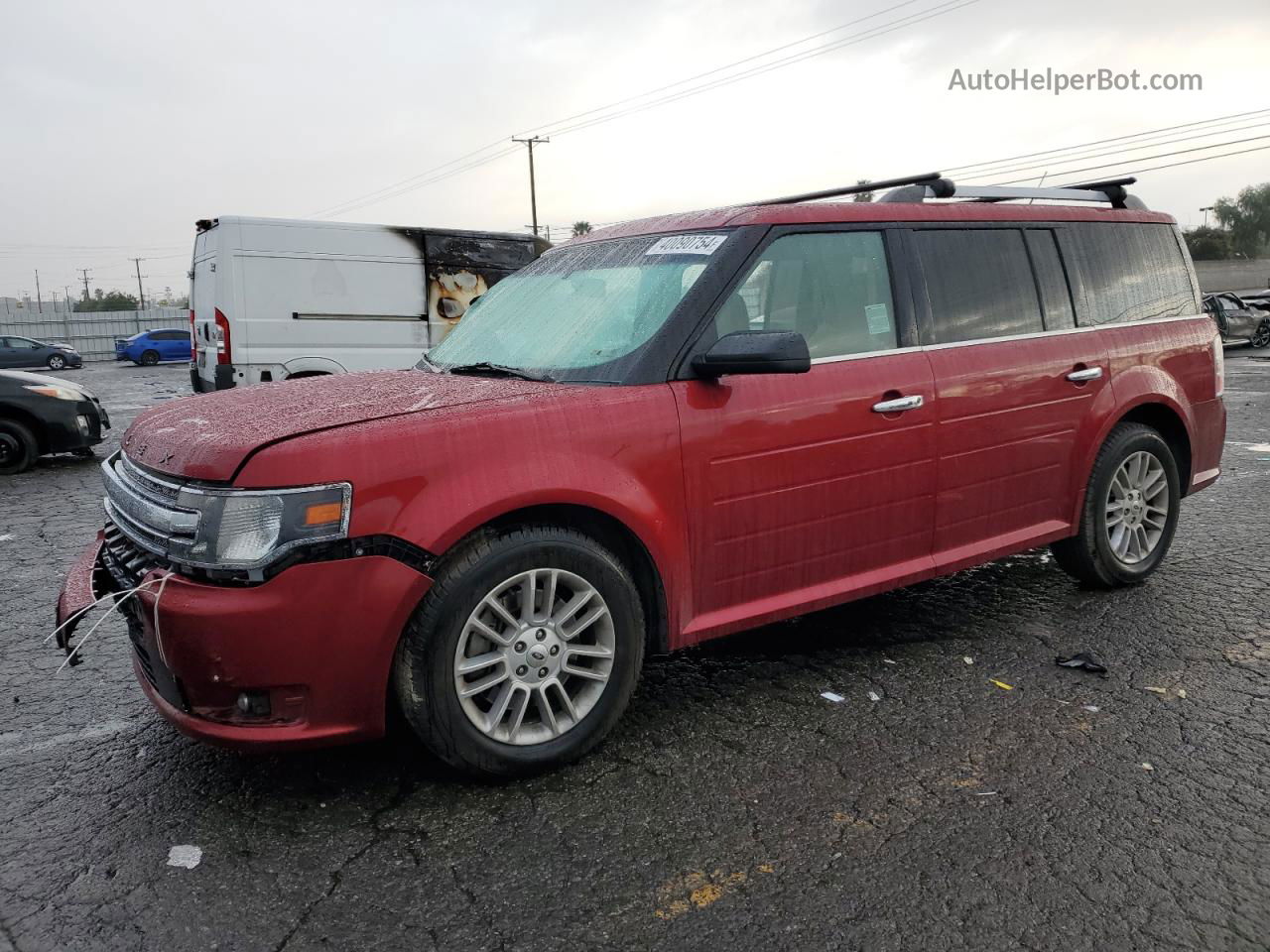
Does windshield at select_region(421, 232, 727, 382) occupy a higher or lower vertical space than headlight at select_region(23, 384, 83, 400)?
higher

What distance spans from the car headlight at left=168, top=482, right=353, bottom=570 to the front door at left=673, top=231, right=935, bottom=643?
1208 mm

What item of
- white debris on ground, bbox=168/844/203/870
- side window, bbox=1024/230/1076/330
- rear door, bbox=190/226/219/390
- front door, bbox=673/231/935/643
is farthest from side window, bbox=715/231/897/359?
rear door, bbox=190/226/219/390

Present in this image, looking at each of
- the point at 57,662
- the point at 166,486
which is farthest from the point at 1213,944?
the point at 57,662

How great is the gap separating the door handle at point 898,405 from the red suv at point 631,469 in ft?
Result: 0.04

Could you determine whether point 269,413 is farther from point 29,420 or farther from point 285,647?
point 29,420

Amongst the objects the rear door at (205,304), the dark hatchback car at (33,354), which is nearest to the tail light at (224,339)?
Answer: the rear door at (205,304)

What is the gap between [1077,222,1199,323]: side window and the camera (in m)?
4.66

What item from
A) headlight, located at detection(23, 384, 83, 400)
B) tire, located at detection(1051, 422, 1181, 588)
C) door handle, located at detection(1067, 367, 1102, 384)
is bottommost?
tire, located at detection(1051, 422, 1181, 588)

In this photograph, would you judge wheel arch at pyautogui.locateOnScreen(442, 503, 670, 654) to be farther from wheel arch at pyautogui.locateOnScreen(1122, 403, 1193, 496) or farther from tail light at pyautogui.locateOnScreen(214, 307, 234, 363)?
tail light at pyautogui.locateOnScreen(214, 307, 234, 363)

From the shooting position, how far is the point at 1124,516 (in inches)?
191

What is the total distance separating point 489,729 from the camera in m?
2.97

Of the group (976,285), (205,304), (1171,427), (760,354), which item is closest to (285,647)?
(760,354)

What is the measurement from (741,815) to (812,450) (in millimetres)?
1324

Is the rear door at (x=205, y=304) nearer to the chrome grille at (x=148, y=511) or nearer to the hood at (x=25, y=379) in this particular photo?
the hood at (x=25, y=379)
